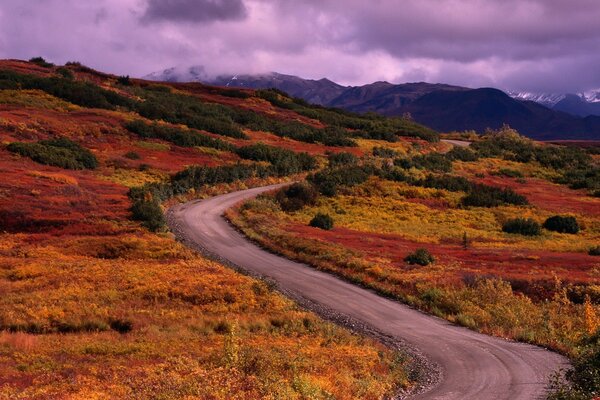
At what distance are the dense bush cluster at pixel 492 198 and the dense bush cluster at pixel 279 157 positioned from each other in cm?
2053

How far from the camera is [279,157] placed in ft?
214

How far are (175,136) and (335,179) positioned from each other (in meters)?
25.5

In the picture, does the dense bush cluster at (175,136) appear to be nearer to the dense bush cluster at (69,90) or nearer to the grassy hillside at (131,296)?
the grassy hillside at (131,296)

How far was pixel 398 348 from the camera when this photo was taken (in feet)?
53.1

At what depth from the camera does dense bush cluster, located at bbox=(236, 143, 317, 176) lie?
63.6 meters

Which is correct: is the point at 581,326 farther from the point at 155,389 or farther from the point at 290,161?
the point at 290,161

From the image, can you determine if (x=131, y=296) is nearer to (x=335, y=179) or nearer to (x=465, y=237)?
(x=465, y=237)

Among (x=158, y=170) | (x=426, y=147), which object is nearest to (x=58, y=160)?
(x=158, y=170)

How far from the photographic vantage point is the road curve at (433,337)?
42.9ft

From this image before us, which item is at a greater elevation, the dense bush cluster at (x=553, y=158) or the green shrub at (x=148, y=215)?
the dense bush cluster at (x=553, y=158)

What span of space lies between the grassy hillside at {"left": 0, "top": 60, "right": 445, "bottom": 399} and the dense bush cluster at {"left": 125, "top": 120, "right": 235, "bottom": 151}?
6.70ft

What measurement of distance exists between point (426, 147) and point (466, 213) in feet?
146

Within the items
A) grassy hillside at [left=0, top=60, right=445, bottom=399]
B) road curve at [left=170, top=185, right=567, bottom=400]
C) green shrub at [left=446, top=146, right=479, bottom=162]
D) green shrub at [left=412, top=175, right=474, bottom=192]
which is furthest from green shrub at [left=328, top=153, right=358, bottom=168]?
road curve at [left=170, top=185, right=567, bottom=400]

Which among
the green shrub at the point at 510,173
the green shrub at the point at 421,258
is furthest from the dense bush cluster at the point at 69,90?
the green shrub at the point at 421,258
